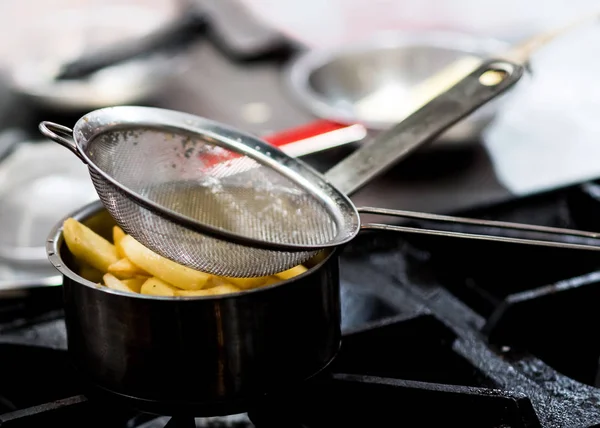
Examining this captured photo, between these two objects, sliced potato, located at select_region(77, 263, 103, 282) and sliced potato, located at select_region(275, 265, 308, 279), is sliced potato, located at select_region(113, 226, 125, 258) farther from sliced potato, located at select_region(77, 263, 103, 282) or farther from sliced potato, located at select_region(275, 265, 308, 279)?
sliced potato, located at select_region(275, 265, 308, 279)

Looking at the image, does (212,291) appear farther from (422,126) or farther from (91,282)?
(422,126)

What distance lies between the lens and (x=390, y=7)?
2.04 metres

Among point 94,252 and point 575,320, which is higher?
point 94,252

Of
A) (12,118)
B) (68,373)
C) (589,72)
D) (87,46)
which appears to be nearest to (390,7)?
(589,72)

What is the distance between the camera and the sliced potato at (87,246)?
25.0 inches

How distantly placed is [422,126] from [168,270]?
285 millimetres

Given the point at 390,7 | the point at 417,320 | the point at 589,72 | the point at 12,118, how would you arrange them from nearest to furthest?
1. the point at 417,320
2. the point at 12,118
3. the point at 589,72
4. the point at 390,7

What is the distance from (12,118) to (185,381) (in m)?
0.95

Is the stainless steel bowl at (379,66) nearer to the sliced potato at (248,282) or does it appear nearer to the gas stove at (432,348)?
the gas stove at (432,348)

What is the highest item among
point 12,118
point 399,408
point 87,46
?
point 87,46

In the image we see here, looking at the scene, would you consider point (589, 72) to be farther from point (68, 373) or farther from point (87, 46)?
point (68, 373)

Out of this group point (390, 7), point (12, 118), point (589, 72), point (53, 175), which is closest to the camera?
point (53, 175)

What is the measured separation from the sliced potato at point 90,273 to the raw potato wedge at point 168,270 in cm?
4

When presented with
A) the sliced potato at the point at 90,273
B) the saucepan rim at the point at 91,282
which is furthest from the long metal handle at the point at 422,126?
the sliced potato at the point at 90,273
